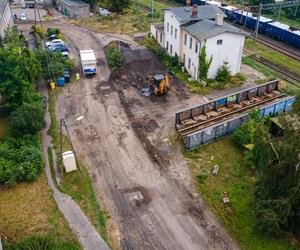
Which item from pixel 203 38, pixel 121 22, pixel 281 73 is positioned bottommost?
pixel 281 73

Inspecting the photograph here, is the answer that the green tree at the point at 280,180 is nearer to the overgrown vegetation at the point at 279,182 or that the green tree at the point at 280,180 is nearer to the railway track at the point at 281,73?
the overgrown vegetation at the point at 279,182

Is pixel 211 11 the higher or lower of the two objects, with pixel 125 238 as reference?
higher

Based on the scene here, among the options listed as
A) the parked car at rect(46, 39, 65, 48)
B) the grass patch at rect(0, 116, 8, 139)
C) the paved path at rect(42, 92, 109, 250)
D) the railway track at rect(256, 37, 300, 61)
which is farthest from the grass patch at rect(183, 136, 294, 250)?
the parked car at rect(46, 39, 65, 48)

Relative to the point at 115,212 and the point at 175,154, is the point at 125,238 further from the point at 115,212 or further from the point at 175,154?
the point at 175,154

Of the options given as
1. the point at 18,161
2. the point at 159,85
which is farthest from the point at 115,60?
the point at 18,161

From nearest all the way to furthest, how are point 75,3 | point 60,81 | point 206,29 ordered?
point 206,29, point 60,81, point 75,3

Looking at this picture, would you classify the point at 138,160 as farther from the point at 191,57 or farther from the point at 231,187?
the point at 191,57

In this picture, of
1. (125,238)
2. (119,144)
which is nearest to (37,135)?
(119,144)
